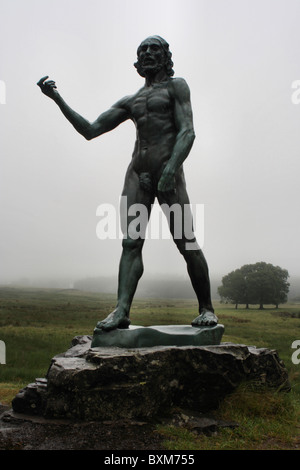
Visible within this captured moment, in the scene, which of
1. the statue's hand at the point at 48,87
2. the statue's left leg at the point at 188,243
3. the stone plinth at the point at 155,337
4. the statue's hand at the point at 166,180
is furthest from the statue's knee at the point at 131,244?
the statue's hand at the point at 48,87

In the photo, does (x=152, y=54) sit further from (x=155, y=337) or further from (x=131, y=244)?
(x=155, y=337)

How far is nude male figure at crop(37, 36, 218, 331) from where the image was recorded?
220 inches

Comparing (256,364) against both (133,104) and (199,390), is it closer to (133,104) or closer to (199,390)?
(199,390)

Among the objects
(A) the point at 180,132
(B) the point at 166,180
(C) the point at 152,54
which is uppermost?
(C) the point at 152,54

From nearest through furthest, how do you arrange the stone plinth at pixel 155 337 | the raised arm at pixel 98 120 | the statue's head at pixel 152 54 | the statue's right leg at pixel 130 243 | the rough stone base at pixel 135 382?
the rough stone base at pixel 135 382 → the stone plinth at pixel 155 337 → the statue's right leg at pixel 130 243 → the statue's head at pixel 152 54 → the raised arm at pixel 98 120

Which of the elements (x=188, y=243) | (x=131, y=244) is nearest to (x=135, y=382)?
(x=131, y=244)

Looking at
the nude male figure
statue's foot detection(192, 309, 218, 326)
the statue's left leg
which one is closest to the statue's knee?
the nude male figure

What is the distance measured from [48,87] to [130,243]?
8.24ft

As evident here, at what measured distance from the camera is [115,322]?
529 centimetres

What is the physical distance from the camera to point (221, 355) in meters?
5.04

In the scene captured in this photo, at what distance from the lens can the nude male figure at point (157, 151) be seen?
5.59 m

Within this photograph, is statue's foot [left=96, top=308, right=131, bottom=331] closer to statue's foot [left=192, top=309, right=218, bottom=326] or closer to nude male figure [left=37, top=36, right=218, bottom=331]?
nude male figure [left=37, top=36, right=218, bottom=331]

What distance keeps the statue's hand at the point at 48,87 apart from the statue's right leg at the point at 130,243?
154cm

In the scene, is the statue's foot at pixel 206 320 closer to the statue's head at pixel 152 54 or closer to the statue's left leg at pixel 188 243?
the statue's left leg at pixel 188 243
